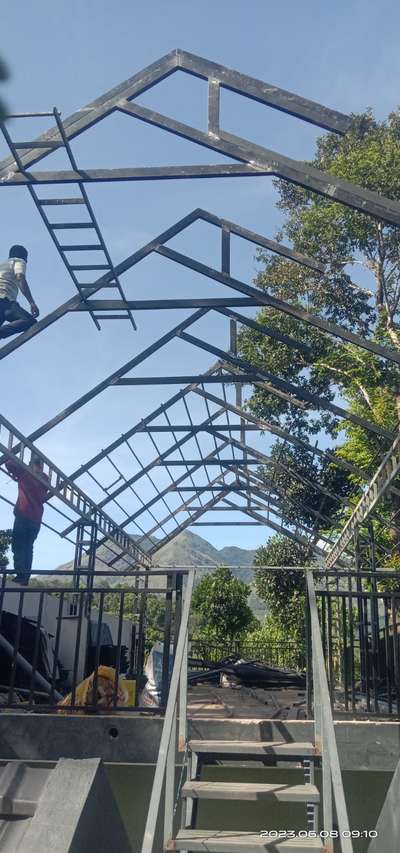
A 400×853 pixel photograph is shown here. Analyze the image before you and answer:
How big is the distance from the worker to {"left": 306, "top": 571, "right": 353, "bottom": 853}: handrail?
4.09m

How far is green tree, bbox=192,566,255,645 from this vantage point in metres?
26.7

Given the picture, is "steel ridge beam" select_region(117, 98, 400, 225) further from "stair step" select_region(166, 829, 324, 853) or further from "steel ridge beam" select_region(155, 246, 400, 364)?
"stair step" select_region(166, 829, 324, 853)

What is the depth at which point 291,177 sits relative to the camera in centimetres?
635

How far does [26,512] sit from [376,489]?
17.6 feet

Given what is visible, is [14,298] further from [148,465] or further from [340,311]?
[340,311]

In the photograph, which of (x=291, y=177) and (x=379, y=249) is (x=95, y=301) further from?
(x=379, y=249)

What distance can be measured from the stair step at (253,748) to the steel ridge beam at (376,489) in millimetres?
5270

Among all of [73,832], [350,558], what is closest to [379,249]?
[350,558]

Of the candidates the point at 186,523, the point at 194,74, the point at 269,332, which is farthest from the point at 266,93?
the point at 186,523

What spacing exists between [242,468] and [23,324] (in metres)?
9.69

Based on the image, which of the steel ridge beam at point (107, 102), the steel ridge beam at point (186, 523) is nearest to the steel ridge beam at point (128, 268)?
the steel ridge beam at point (107, 102)

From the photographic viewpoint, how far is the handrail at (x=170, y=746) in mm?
3361

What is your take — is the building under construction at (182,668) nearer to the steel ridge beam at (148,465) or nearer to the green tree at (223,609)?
the steel ridge beam at (148,465)

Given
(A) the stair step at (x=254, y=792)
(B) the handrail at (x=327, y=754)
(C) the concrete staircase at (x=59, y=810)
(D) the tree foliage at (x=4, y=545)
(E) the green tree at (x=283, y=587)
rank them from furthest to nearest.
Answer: (D) the tree foliage at (x=4, y=545) → (E) the green tree at (x=283, y=587) → (A) the stair step at (x=254, y=792) → (C) the concrete staircase at (x=59, y=810) → (B) the handrail at (x=327, y=754)
